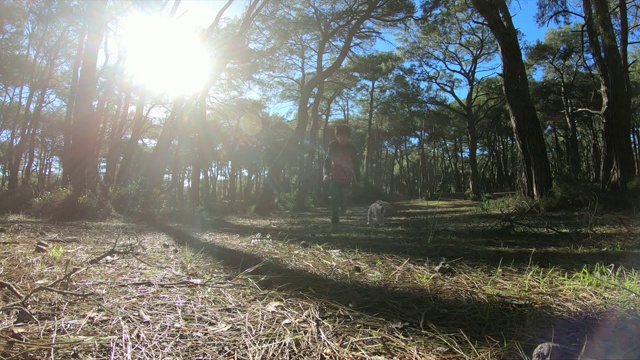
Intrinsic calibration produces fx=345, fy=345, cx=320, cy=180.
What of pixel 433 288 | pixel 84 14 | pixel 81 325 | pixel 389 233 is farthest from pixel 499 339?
pixel 84 14

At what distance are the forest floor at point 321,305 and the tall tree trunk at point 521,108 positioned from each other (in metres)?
4.18

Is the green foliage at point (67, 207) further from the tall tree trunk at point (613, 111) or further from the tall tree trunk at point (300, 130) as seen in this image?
the tall tree trunk at point (613, 111)

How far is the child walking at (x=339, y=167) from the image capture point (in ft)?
19.3

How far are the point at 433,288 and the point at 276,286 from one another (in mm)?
961

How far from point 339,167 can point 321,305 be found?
4180 mm

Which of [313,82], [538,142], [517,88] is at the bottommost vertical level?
[538,142]

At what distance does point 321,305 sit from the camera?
5.96ft

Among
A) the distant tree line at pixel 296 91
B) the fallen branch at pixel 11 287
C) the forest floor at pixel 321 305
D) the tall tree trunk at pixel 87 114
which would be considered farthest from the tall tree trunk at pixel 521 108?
the tall tree trunk at pixel 87 114

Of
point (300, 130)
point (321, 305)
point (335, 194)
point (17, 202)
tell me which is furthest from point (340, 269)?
point (17, 202)

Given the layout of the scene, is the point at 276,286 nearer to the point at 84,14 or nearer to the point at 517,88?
the point at 517,88

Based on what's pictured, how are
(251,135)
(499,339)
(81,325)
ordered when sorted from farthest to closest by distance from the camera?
(251,135)
(81,325)
(499,339)

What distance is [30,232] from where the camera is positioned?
14.9 ft

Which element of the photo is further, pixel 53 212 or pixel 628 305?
pixel 53 212

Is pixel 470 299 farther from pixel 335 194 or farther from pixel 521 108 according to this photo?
pixel 521 108
